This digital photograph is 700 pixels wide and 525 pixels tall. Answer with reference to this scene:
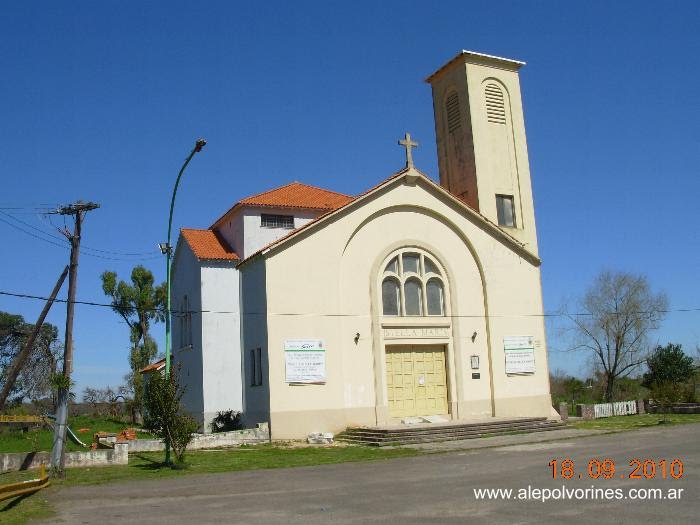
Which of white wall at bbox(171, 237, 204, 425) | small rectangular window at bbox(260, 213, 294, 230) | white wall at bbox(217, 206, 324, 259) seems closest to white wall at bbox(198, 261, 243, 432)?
white wall at bbox(171, 237, 204, 425)

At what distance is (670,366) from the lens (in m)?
36.7

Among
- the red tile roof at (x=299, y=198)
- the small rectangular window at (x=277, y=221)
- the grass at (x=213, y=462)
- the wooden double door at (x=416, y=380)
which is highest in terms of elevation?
the red tile roof at (x=299, y=198)

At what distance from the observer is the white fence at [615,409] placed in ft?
106

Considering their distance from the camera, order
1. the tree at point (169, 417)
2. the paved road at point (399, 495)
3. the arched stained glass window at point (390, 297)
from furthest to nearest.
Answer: the arched stained glass window at point (390, 297), the tree at point (169, 417), the paved road at point (399, 495)

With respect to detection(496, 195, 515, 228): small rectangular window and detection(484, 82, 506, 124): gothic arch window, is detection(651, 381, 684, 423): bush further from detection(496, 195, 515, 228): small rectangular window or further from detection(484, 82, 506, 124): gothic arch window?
detection(484, 82, 506, 124): gothic arch window

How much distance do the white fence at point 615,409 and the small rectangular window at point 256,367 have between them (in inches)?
→ 620

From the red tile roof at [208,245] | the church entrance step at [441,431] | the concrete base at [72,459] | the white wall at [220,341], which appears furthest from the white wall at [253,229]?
the concrete base at [72,459]

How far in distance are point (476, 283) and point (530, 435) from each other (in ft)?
23.5

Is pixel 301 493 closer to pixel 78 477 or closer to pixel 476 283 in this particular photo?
pixel 78 477

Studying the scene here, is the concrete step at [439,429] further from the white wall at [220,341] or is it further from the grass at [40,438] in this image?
the grass at [40,438]

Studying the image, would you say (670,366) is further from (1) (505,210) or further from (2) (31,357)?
(2) (31,357)

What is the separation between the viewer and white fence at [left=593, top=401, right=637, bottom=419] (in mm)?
32188

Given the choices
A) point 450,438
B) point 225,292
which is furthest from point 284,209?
point 450,438

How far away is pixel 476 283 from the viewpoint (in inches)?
1143
